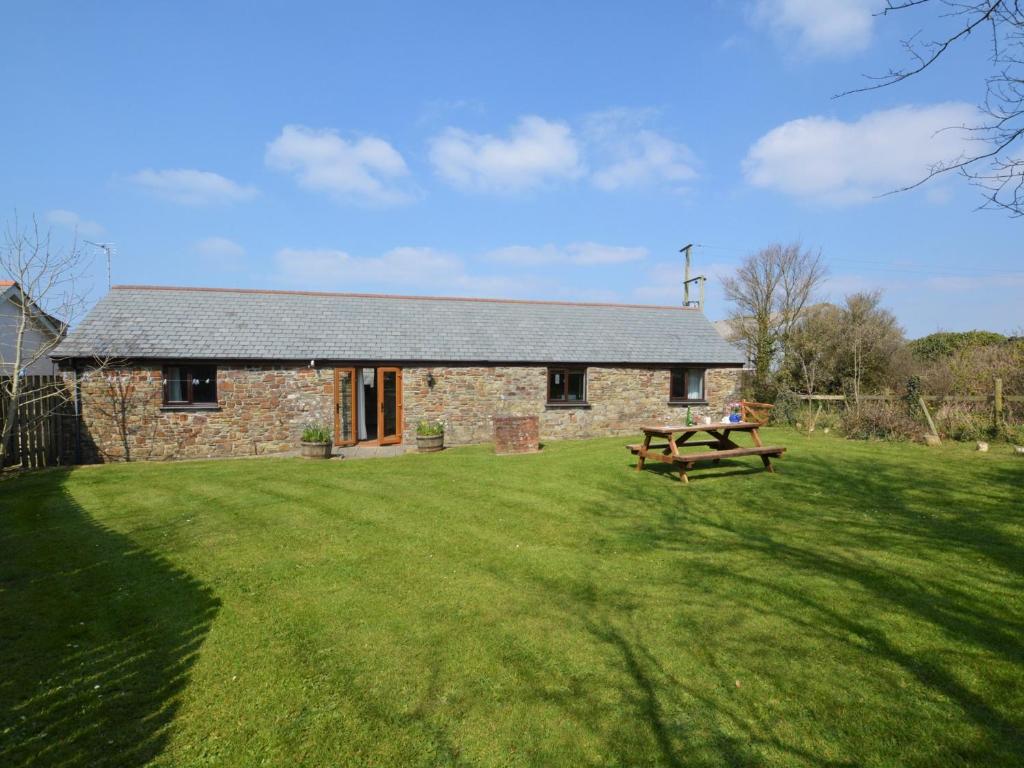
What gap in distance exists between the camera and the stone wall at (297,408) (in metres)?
13.9

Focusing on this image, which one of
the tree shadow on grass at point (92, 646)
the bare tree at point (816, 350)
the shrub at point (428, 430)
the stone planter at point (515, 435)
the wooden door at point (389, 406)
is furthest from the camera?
the bare tree at point (816, 350)

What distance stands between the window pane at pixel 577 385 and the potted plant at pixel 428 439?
5140mm

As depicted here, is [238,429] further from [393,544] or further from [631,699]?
[631,699]

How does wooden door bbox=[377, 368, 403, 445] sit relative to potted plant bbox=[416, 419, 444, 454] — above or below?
above

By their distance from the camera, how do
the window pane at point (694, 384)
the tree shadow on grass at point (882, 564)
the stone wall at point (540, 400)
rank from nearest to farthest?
the tree shadow on grass at point (882, 564), the stone wall at point (540, 400), the window pane at point (694, 384)

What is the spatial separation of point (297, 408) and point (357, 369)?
2.00 m

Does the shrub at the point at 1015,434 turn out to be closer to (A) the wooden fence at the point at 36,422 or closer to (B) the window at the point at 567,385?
(B) the window at the point at 567,385

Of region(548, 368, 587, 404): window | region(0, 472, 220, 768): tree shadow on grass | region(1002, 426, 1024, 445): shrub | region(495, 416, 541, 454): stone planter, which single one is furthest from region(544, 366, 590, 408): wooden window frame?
region(0, 472, 220, 768): tree shadow on grass

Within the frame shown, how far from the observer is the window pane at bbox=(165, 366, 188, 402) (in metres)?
14.4

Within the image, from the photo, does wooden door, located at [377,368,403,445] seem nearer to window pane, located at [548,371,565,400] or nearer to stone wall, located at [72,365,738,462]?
stone wall, located at [72,365,738,462]

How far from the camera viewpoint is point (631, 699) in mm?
3318

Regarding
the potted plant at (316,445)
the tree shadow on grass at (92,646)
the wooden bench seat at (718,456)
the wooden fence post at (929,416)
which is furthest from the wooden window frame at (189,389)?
the wooden fence post at (929,416)

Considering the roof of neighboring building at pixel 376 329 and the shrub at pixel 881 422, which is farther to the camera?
the roof of neighboring building at pixel 376 329

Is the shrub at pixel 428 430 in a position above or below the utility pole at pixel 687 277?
below
